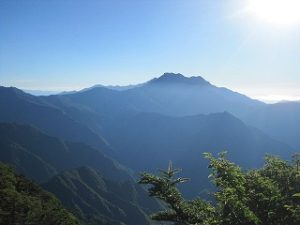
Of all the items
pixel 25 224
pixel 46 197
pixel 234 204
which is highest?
pixel 234 204

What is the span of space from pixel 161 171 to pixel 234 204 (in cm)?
485

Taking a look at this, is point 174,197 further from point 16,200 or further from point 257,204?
point 16,200

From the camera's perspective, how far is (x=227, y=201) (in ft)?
50.4

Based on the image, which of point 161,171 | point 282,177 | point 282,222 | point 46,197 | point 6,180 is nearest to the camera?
point 282,222

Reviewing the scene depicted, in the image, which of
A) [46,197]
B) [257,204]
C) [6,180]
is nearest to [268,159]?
[257,204]

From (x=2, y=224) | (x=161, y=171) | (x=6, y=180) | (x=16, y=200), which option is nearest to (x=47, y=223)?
(x=16, y=200)

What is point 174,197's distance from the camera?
60.1ft

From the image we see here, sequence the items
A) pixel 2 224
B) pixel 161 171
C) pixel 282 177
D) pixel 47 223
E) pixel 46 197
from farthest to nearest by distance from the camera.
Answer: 1. pixel 46 197
2. pixel 47 223
3. pixel 2 224
4. pixel 282 177
5. pixel 161 171

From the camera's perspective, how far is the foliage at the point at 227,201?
15.5 metres

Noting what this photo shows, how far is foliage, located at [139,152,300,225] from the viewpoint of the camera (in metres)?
15.5

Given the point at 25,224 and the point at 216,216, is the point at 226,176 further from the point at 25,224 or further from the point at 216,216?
the point at 25,224

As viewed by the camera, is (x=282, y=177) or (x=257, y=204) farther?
(x=282, y=177)

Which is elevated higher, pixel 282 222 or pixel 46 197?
pixel 282 222

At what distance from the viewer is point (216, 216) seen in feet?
57.9
